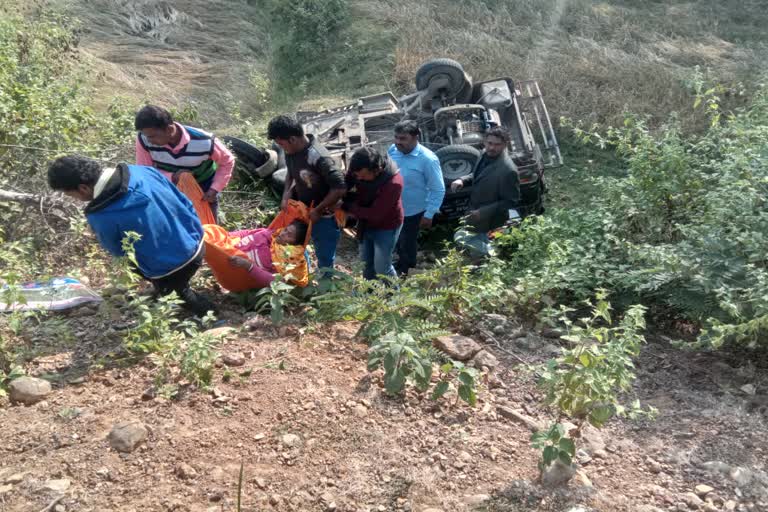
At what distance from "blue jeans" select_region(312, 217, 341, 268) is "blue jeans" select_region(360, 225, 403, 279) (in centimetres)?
24

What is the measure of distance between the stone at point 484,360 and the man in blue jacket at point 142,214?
70.9 inches

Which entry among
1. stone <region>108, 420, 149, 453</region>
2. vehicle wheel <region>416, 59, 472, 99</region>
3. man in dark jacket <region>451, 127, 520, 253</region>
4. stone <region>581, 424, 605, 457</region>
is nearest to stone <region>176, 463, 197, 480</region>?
stone <region>108, 420, 149, 453</region>

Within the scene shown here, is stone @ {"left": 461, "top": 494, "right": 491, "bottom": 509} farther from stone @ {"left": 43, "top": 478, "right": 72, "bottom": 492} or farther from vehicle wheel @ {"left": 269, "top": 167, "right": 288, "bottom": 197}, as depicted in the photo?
vehicle wheel @ {"left": 269, "top": 167, "right": 288, "bottom": 197}

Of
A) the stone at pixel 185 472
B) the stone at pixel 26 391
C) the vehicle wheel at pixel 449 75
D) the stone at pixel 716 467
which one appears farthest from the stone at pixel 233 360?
the vehicle wheel at pixel 449 75

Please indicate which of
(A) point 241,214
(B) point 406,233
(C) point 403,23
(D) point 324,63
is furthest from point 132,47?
(B) point 406,233

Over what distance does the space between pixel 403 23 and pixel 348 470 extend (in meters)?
11.2

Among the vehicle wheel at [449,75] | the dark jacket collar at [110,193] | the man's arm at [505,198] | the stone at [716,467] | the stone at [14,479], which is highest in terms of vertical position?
the vehicle wheel at [449,75]

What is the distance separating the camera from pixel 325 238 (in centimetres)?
455

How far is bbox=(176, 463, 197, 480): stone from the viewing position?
8.68ft

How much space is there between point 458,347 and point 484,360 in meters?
0.17

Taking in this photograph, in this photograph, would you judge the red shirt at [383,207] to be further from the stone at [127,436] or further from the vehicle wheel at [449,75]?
the vehicle wheel at [449,75]

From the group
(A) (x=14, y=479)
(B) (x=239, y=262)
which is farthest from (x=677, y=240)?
(A) (x=14, y=479)

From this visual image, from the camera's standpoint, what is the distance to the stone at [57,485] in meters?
2.54

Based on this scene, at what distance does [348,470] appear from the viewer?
9.01 feet
